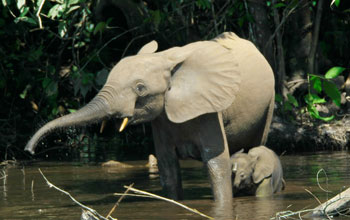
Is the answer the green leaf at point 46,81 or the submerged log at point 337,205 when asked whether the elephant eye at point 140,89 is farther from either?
the green leaf at point 46,81

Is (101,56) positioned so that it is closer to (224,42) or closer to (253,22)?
(253,22)

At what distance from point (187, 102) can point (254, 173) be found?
104 centimetres

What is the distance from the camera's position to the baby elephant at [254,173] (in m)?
8.75

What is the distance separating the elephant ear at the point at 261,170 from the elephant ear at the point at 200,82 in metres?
0.75

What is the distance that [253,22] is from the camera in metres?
13.2

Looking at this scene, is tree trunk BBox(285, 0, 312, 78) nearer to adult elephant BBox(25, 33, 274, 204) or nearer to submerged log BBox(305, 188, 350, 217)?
adult elephant BBox(25, 33, 274, 204)

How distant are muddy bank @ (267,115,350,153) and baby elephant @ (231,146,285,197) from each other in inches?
156

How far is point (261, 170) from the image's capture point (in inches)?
347

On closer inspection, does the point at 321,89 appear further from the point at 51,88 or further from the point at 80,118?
the point at 80,118

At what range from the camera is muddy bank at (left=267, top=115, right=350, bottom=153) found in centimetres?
1295

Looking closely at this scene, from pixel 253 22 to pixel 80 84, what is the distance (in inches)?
106

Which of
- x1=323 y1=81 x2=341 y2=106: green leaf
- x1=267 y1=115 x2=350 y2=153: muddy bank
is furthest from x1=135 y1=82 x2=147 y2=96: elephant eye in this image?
x1=267 y1=115 x2=350 y2=153: muddy bank

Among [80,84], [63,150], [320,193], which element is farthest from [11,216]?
[63,150]

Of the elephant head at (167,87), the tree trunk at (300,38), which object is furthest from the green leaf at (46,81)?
the elephant head at (167,87)
